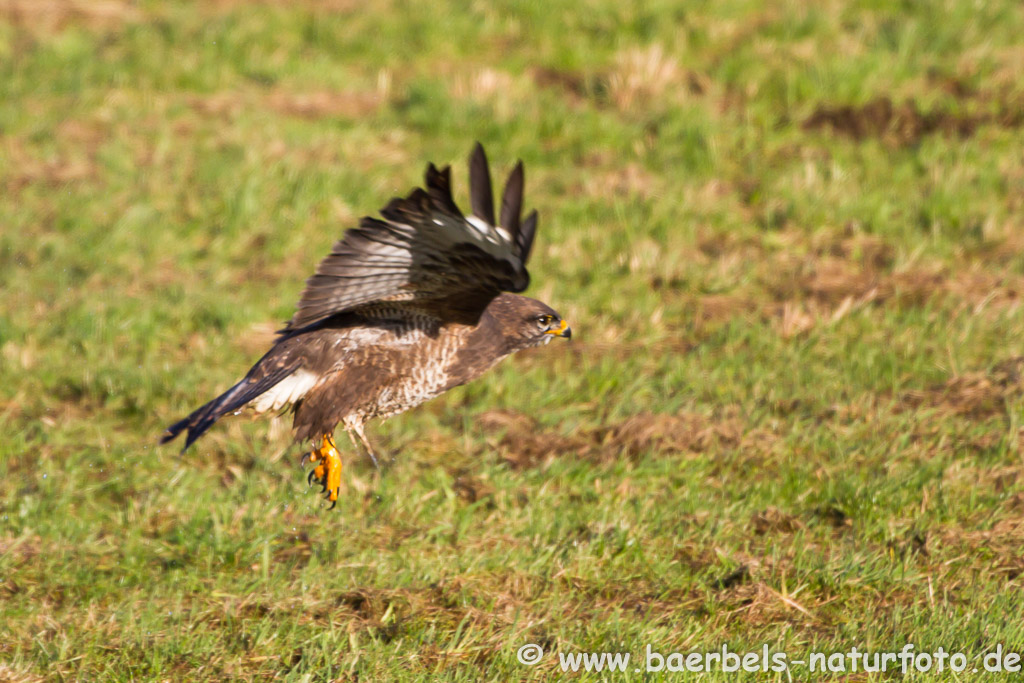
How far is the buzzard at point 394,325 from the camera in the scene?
15.8 ft

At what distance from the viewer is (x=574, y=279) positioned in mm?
7898

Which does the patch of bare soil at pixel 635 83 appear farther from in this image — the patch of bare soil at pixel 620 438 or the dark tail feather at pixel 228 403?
the dark tail feather at pixel 228 403

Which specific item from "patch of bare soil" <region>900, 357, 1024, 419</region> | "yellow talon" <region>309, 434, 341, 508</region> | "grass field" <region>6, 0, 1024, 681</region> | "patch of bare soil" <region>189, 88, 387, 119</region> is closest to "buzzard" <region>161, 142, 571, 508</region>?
"yellow talon" <region>309, 434, 341, 508</region>

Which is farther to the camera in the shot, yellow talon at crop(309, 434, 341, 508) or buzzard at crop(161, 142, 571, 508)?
yellow talon at crop(309, 434, 341, 508)

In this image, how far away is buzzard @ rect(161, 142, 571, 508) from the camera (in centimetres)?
480

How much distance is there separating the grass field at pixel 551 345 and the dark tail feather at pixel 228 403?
2.10ft

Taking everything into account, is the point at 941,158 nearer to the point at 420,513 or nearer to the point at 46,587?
the point at 420,513

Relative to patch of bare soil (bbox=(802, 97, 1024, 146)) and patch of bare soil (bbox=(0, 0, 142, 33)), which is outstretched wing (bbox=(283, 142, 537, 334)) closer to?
patch of bare soil (bbox=(802, 97, 1024, 146))

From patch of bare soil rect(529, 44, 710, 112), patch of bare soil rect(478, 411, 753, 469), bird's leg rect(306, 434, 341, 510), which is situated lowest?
patch of bare soil rect(478, 411, 753, 469)

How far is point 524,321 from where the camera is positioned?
5680 mm

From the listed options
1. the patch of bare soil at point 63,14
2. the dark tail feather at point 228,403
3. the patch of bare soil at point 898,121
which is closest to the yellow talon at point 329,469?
the dark tail feather at point 228,403

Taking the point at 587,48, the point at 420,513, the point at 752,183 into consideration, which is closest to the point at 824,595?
the point at 420,513

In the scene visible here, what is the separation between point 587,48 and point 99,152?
4.12 meters

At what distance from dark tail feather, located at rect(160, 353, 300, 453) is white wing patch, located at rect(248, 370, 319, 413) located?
1.5 inches
